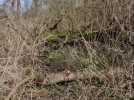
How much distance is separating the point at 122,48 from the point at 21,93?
117cm

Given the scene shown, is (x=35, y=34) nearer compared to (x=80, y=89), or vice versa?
(x=80, y=89)

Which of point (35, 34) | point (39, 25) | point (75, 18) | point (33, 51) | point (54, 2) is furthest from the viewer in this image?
point (54, 2)

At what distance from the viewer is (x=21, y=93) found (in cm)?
300

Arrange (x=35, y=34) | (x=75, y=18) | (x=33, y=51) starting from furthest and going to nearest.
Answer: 1. (x=75, y=18)
2. (x=35, y=34)
3. (x=33, y=51)

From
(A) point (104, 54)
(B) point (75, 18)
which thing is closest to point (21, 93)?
(A) point (104, 54)

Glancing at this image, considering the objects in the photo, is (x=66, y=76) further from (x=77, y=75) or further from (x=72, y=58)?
(x=72, y=58)

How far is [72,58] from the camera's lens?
3.45 meters

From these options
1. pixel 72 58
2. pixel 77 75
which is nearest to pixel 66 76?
pixel 77 75

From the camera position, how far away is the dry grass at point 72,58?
3.03 metres

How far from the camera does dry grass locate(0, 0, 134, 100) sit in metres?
3.03

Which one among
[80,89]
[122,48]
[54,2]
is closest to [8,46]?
[80,89]

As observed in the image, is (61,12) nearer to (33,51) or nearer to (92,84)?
(33,51)

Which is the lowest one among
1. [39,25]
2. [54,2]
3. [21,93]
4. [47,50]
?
[21,93]

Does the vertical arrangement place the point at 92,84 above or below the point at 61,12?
below
